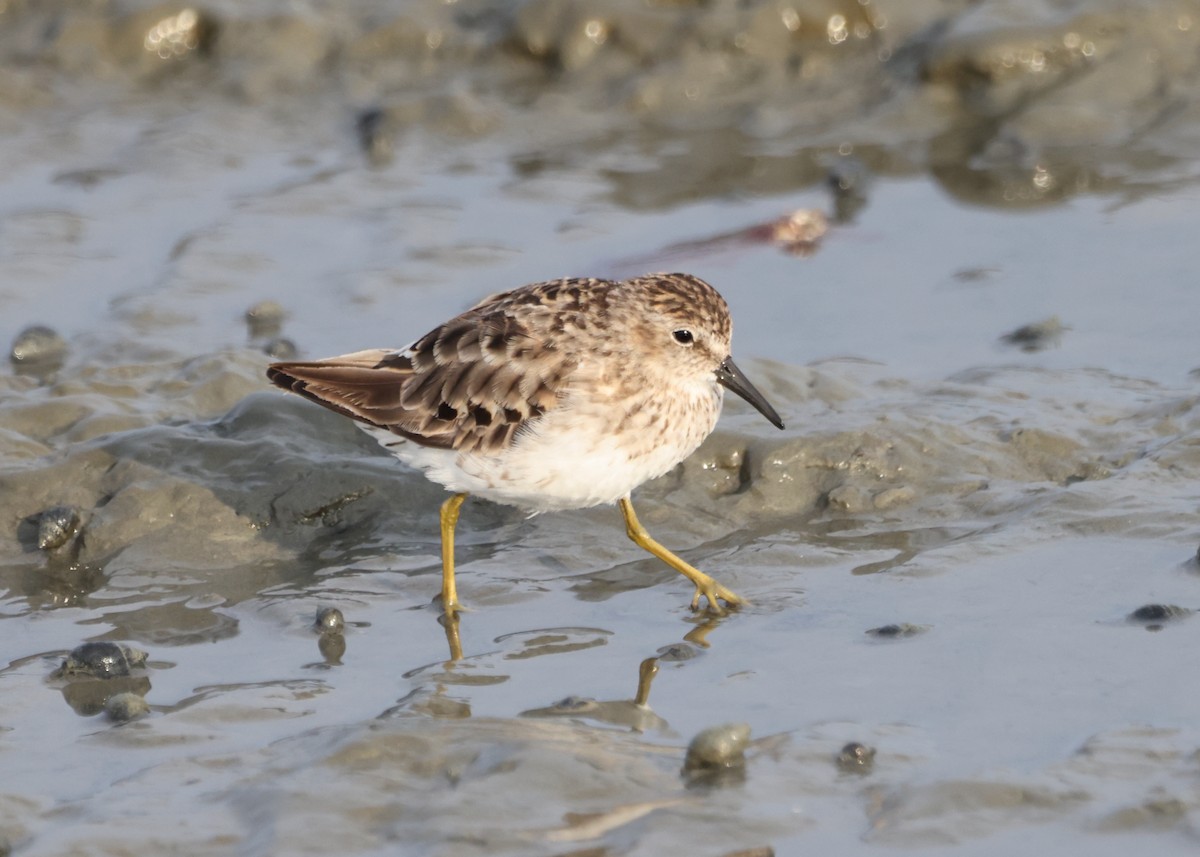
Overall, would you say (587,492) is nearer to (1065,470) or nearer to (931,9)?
(1065,470)

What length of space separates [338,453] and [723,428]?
7.12 feet

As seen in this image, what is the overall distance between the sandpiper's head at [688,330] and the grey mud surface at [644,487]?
965 mm

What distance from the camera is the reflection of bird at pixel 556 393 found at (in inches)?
302

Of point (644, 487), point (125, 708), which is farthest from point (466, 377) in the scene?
point (125, 708)

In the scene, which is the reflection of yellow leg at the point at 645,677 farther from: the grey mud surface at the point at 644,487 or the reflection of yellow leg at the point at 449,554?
the reflection of yellow leg at the point at 449,554

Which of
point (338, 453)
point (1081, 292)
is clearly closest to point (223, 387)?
point (338, 453)

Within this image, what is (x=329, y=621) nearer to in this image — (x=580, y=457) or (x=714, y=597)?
(x=580, y=457)

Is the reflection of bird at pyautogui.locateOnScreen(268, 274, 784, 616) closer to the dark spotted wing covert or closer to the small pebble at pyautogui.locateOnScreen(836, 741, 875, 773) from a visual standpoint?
the dark spotted wing covert

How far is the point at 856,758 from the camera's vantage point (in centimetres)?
610

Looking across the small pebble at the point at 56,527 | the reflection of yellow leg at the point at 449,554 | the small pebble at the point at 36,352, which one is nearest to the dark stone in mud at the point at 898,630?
the reflection of yellow leg at the point at 449,554

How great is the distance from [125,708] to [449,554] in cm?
184

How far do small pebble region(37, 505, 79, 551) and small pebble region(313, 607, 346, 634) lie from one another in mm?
1620

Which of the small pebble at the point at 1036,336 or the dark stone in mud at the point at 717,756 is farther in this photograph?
the small pebble at the point at 1036,336

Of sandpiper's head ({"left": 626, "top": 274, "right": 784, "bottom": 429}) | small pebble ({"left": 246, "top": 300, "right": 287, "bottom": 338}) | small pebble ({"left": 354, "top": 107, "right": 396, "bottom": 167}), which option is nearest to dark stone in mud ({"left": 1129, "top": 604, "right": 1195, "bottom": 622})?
sandpiper's head ({"left": 626, "top": 274, "right": 784, "bottom": 429})
